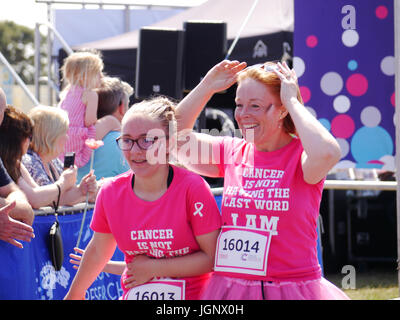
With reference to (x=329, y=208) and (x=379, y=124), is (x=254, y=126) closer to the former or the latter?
(x=379, y=124)

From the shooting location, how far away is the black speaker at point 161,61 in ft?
25.3

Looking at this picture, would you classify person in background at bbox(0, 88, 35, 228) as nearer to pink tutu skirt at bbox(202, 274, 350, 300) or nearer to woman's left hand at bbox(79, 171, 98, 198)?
woman's left hand at bbox(79, 171, 98, 198)

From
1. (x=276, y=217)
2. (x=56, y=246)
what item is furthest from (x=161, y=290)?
(x=56, y=246)

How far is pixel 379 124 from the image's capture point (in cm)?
503

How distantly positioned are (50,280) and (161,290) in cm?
161

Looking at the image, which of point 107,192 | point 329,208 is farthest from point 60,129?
point 329,208

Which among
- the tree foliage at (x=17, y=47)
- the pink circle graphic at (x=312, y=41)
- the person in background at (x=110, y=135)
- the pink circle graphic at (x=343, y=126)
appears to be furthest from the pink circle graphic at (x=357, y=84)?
the tree foliage at (x=17, y=47)

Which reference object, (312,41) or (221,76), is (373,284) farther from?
(221,76)

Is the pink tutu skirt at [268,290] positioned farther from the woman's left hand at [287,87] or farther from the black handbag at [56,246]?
the black handbag at [56,246]

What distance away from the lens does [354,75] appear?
5.04 metres

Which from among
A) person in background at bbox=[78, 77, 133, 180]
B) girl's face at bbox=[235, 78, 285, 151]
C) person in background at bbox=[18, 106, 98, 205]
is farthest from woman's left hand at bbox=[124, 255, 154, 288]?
person in background at bbox=[78, 77, 133, 180]

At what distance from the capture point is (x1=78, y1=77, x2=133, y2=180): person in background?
16.0 ft
